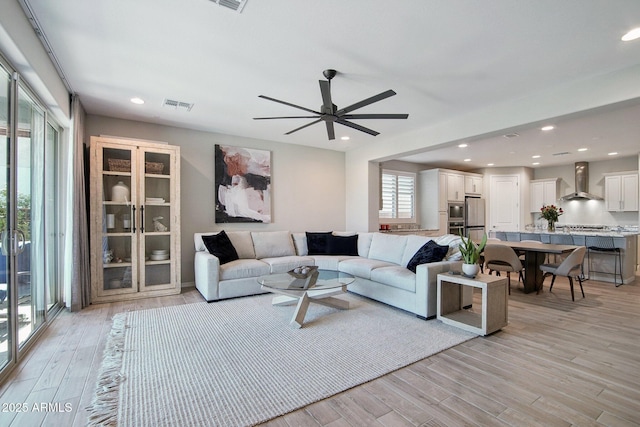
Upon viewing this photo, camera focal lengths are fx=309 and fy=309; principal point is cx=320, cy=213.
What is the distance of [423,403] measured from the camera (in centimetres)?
196

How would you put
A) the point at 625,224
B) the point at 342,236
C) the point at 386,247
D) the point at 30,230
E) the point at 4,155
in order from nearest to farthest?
the point at 4,155 → the point at 30,230 → the point at 386,247 → the point at 342,236 → the point at 625,224

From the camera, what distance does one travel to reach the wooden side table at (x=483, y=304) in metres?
3.03

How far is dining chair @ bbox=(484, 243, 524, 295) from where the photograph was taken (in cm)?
463

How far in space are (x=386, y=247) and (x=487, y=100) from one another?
244 cm

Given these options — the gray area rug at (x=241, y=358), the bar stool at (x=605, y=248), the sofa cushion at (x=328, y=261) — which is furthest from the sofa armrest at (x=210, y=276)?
the bar stool at (x=605, y=248)

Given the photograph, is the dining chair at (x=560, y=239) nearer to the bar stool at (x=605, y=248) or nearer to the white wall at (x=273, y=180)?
the bar stool at (x=605, y=248)

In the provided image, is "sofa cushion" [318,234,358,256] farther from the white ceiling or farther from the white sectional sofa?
the white ceiling

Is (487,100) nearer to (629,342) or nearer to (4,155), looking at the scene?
(629,342)

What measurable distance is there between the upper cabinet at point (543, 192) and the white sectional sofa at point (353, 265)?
243 inches

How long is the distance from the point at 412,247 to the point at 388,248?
18.3 inches

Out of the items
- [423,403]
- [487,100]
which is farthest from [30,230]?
[487,100]

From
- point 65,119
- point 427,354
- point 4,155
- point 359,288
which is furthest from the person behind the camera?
point 359,288

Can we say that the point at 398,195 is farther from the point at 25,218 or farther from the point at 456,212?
the point at 25,218

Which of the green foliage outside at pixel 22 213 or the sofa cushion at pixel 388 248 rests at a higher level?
the green foliage outside at pixel 22 213
